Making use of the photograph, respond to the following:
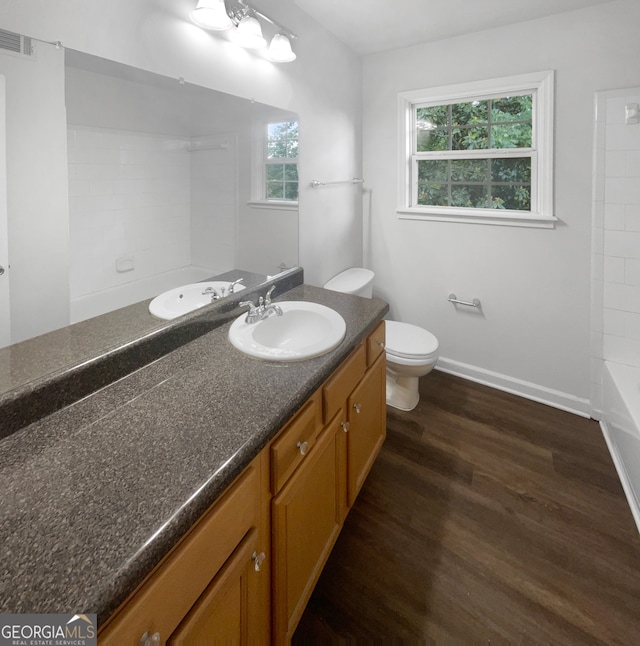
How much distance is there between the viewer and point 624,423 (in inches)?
73.4

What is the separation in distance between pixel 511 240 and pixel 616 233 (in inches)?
21.3

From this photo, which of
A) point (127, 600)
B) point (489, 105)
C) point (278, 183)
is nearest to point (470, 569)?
point (127, 600)

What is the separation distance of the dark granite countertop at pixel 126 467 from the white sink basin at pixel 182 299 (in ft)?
0.61

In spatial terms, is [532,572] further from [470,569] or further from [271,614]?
[271,614]

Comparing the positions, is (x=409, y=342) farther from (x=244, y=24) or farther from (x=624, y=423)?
(x=244, y=24)

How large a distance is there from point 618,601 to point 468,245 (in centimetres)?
201

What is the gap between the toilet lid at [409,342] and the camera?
2270mm

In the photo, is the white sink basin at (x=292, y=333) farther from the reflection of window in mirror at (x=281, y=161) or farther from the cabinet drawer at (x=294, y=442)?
the reflection of window in mirror at (x=281, y=161)

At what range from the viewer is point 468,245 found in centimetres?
271

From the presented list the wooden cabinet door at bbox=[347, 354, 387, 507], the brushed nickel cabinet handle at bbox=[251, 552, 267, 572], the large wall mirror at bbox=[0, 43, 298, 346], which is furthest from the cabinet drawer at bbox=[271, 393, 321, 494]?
the large wall mirror at bbox=[0, 43, 298, 346]

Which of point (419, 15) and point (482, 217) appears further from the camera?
point (482, 217)

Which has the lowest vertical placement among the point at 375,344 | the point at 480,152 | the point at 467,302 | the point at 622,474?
the point at 622,474

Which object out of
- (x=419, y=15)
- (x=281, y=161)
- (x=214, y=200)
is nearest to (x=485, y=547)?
(x=214, y=200)

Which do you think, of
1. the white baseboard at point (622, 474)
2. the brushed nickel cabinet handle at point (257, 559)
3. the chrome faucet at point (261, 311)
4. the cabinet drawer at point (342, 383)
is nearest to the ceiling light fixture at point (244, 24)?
the chrome faucet at point (261, 311)
